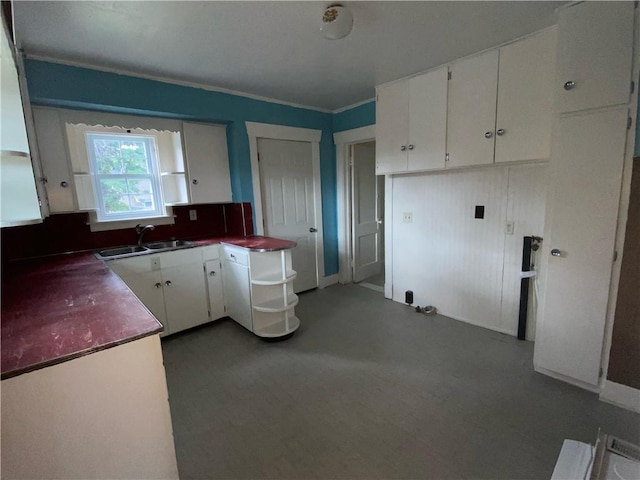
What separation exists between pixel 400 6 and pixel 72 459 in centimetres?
252

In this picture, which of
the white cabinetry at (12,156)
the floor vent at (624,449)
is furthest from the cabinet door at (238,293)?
the floor vent at (624,449)

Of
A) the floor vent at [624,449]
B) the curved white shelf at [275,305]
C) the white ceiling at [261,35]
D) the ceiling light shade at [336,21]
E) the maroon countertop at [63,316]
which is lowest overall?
the curved white shelf at [275,305]

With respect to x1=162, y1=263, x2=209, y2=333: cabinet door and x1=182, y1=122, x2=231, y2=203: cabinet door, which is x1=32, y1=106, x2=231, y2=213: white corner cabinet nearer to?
x1=182, y1=122, x2=231, y2=203: cabinet door

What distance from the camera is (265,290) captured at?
9.15 feet

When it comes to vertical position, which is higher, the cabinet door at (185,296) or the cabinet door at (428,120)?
the cabinet door at (428,120)

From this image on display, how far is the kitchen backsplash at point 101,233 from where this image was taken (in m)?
2.44

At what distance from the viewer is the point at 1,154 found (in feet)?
3.94

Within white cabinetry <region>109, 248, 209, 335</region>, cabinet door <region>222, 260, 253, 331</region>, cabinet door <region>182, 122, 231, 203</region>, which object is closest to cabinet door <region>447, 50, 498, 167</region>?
cabinet door <region>222, 260, 253, 331</region>

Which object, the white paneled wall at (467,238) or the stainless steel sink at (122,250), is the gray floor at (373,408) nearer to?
the white paneled wall at (467,238)

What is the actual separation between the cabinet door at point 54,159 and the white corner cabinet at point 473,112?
9.17ft

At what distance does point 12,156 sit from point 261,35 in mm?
1542

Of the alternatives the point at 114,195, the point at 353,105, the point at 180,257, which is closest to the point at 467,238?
the point at 353,105

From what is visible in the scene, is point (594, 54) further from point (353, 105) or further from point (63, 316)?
point (63, 316)

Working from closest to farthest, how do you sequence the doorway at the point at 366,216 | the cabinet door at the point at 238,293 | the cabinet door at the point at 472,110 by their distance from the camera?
the cabinet door at the point at 472,110, the cabinet door at the point at 238,293, the doorway at the point at 366,216
